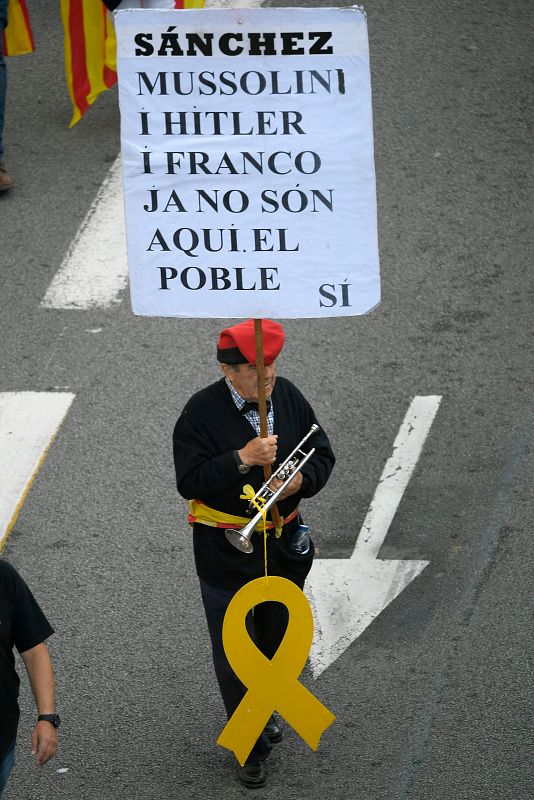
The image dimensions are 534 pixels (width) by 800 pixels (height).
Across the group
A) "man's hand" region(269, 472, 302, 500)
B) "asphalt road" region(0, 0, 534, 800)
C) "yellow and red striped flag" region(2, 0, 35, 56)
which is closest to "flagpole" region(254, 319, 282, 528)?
"man's hand" region(269, 472, 302, 500)

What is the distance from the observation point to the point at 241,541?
5.11 meters

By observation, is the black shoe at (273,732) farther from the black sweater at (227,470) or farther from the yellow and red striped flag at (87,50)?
the yellow and red striped flag at (87,50)

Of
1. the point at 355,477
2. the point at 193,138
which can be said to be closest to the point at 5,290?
the point at 355,477

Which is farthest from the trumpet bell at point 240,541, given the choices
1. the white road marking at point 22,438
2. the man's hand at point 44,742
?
the white road marking at point 22,438

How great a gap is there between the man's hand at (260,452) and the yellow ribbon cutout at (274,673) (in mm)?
481

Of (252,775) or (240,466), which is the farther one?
(252,775)

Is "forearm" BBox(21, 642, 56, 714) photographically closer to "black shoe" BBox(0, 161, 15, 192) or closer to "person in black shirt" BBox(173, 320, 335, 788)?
"person in black shirt" BBox(173, 320, 335, 788)

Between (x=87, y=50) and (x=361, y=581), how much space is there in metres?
5.72

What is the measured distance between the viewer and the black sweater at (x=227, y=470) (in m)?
5.25

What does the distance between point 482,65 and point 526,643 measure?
649 cm

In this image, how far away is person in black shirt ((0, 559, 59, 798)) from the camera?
457 cm

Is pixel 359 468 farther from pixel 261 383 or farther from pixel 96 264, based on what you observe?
pixel 96 264

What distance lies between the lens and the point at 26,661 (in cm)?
470

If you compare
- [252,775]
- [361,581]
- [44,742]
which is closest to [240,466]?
[44,742]
